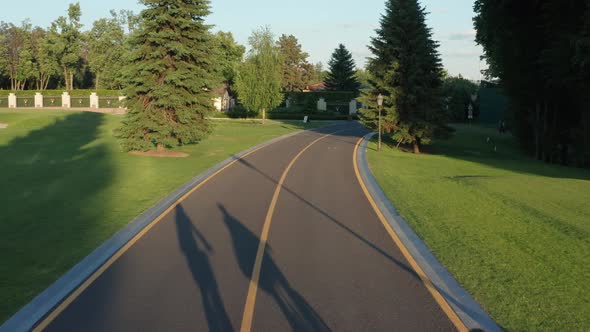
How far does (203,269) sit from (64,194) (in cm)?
848

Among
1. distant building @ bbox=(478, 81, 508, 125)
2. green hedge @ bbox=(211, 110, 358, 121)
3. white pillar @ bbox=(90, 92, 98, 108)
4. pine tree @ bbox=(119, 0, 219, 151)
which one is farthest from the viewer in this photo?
distant building @ bbox=(478, 81, 508, 125)

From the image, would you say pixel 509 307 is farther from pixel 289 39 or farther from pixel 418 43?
pixel 289 39

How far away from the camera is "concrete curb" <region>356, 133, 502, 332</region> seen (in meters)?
6.37

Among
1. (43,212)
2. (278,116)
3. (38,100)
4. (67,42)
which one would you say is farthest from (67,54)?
(43,212)

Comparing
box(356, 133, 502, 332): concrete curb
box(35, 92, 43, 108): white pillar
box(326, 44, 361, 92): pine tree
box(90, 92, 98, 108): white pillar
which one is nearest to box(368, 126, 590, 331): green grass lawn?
box(356, 133, 502, 332): concrete curb

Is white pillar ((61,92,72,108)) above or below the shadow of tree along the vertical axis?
above

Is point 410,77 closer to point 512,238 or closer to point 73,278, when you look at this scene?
point 512,238

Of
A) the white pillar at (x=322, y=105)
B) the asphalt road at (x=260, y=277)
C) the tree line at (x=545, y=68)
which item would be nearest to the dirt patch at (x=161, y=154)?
the asphalt road at (x=260, y=277)

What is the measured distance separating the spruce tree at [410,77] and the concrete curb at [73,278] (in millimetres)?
23706

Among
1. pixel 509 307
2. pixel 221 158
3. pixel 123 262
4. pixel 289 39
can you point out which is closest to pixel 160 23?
pixel 221 158

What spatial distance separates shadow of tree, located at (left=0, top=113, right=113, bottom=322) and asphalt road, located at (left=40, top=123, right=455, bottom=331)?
95cm

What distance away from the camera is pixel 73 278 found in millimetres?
7949

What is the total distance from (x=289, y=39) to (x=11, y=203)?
4801 inches

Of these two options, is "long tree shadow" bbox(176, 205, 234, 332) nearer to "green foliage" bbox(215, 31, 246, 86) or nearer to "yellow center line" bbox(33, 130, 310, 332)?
"yellow center line" bbox(33, 130, 310, 332)
